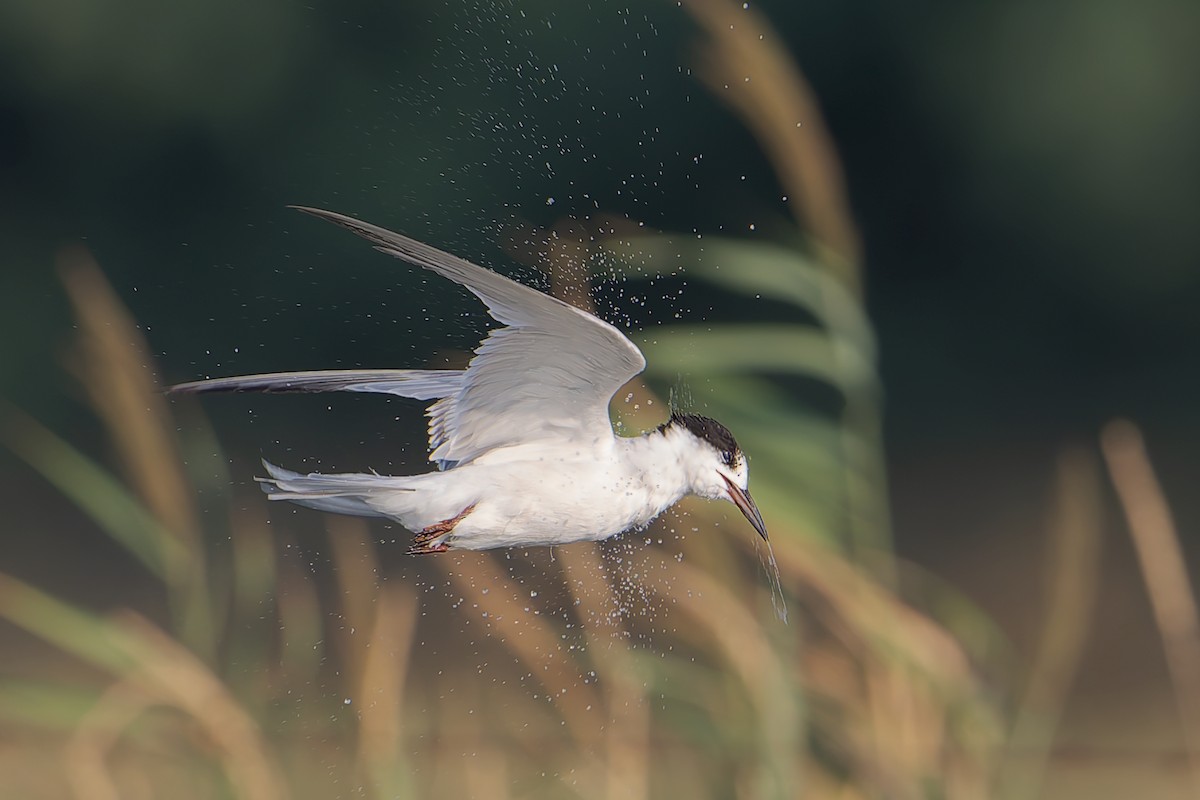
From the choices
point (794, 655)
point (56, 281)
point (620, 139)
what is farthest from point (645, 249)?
point (56, 281)

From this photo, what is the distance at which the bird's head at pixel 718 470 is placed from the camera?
218 centimetres

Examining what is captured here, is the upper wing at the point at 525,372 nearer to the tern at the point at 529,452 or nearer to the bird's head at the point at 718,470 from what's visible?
the tern at the point at 529,452

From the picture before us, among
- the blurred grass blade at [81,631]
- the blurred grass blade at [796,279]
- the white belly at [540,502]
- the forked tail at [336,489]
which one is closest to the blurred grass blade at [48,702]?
the blurred grass blade at [81,631]

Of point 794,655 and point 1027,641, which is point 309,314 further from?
point 794,655

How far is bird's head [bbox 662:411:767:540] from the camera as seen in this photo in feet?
7.16

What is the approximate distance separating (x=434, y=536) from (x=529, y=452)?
194 mm

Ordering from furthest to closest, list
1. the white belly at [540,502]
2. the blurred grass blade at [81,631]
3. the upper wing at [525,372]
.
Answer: the blurred grass blade at [81,631] < the white belly at [540,502] < the upper wing at [525,372]

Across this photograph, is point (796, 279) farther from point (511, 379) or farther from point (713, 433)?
point (511, 379)

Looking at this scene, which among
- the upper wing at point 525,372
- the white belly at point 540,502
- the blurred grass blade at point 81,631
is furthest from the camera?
the blurred grass blade at point 81,631

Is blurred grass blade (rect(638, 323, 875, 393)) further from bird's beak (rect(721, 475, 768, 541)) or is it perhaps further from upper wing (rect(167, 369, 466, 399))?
upper wing (rect(167, 369, 466, 399))

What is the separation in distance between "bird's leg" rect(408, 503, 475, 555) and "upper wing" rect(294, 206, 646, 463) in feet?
0.56

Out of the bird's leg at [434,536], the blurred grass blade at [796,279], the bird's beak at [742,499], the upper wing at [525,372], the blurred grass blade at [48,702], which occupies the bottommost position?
the blurred grass blade at [48,702]

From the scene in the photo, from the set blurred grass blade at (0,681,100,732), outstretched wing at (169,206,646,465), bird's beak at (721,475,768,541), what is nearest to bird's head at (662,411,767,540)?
bird's beak at (721,475,768,541)

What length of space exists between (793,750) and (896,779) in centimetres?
16
